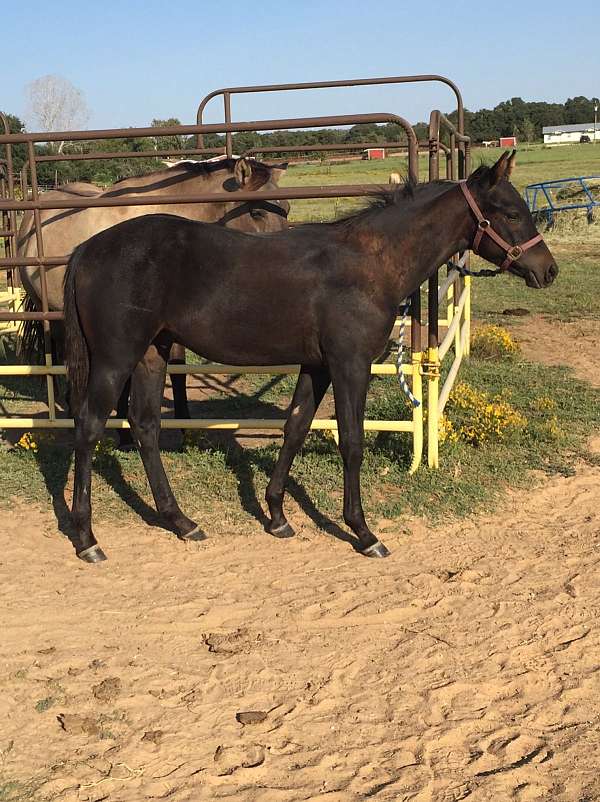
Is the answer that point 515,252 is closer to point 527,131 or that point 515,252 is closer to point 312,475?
point 312,475

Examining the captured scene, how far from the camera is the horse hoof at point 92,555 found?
4383mm

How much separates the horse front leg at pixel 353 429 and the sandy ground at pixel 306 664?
0.42 ft

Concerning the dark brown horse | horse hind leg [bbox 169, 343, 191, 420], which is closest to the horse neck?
the dark brown horse

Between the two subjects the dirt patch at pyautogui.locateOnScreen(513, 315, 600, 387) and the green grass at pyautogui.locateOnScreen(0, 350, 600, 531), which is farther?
the dirt patch at pyautogui.locateOnScreen(513, 315, 600, 387)

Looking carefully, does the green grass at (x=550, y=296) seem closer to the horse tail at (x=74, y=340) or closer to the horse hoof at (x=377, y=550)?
the horse hoof at (x=377, y=550)

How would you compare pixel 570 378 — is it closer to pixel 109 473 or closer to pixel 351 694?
pixel 109 473

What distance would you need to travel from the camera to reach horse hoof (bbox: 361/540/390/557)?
14.3ft

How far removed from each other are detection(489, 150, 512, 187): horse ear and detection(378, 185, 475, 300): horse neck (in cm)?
19

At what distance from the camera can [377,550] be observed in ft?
14.3

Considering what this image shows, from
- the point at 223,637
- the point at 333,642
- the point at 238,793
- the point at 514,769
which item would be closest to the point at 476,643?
the point at 333,642

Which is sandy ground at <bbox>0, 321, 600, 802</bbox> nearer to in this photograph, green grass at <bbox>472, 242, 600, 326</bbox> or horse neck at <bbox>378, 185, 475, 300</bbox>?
horse neck at <bbox>378, 185, 475, 300</bbox>

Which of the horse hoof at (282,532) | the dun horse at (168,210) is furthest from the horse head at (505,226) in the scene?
the horse hoof at (282,532)

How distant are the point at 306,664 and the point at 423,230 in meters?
2.27

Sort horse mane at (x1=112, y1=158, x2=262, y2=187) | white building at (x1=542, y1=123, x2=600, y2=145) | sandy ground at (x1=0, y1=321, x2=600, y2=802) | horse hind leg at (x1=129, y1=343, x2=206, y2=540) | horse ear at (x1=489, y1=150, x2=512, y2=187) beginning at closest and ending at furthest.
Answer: sandy ground at (x1=0, y1=321, x2=600, y2=802) < horse ear at (x1=489, y1=150, x2=512, y2=187) < horse hind leg at (x1=129, y1=343, x2=206, y2=540) < horse mane at (x1=112, y1=158, x2=262, y2=187) < white building at (x1=542, y1=123, x2=600, y2=145)
